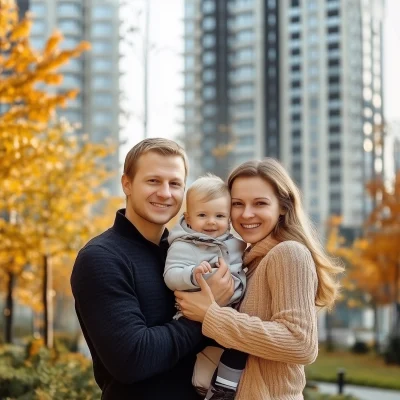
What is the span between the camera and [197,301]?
9.41ft

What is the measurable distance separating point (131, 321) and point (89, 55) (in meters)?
85.1

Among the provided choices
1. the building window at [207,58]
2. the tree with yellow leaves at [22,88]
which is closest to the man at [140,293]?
the tree with yellow leaves at [22,88]

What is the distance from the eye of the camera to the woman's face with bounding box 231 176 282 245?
10.1ft

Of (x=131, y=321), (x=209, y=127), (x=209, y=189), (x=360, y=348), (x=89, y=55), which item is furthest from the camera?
(x=89, y=55)

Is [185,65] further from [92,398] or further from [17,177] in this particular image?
[92,398]

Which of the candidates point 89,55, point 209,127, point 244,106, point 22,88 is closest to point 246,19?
point 244,106

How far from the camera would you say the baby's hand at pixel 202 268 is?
9.50ft

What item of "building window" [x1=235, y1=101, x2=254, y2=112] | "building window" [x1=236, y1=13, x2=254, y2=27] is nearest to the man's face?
"building window" [x1=235, y1=101, x2=254, y2=112]

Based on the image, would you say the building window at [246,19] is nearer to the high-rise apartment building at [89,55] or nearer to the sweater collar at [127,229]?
the high-rise apartment building at [89,55]

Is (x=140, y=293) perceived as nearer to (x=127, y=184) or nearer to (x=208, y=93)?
(x=127, y=184)

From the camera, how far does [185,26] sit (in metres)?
84.9

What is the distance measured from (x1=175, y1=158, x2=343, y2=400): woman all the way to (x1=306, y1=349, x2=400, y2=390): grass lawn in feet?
28.6

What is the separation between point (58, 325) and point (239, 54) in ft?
178

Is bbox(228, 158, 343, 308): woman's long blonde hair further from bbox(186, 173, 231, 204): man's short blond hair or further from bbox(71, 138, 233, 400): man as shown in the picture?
bbox(71, 138, 233, 400): man
